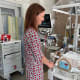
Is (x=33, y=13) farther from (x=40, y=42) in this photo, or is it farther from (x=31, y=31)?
(x=40, y=42)

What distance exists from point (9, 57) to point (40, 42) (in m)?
1.18

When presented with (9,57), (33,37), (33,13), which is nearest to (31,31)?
(33,37)

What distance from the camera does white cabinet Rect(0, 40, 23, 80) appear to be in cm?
191

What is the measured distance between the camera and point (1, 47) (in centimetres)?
188

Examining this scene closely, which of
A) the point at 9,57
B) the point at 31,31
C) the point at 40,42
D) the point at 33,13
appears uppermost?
the point at 33,13

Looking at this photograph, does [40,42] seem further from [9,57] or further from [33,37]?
[9,57]

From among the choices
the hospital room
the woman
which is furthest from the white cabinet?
the woman

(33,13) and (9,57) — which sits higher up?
(33,13)

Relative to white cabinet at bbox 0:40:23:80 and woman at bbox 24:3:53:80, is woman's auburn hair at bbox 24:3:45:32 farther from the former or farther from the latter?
white cabinet at bbox 0:40:23:80

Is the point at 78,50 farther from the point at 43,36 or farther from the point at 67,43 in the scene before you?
the point at 43,36

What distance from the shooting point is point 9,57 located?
6.56 feet

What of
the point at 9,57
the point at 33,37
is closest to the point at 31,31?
the point at 33,37

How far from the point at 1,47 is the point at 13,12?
1265mm

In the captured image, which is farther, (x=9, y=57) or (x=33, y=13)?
(x=9, y=57)
